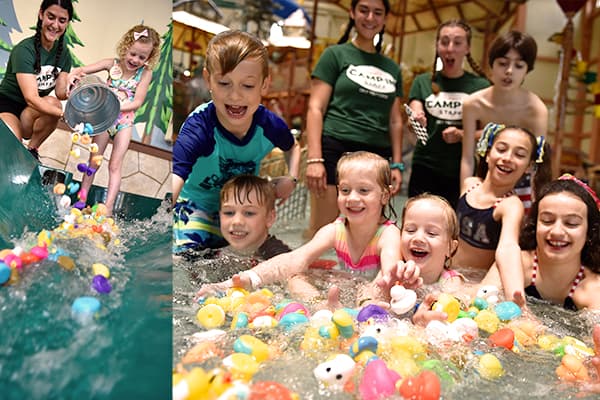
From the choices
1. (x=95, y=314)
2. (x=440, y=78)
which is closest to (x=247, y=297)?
(x=95, y=314)

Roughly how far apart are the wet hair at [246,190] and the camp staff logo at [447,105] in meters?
0.88

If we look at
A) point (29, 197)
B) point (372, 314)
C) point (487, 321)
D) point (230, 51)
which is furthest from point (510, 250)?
point (29, 197)

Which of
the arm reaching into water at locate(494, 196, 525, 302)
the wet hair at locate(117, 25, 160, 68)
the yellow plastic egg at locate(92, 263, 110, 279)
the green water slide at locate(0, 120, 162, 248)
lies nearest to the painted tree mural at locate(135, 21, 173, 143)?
the wet hair at locate(117, 25, 160, 68)

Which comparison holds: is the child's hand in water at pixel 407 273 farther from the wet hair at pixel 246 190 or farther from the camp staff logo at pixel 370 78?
the camp staff logo at pixel 370 78

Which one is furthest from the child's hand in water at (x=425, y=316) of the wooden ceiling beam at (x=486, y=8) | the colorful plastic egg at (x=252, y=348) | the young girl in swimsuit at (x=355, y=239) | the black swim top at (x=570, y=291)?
the wooden ceiling beam at (x=486, y=8)

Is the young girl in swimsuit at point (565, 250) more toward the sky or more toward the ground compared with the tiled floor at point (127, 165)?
more toward the ground

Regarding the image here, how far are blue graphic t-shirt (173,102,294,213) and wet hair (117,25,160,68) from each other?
2.72ft

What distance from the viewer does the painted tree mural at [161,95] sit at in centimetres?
95

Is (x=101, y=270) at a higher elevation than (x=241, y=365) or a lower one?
higher

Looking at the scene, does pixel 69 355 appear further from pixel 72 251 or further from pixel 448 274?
pixel 448 274

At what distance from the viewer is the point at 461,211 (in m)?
2.08

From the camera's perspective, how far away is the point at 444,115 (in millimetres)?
2350

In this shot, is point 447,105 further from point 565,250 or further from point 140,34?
point 140,34

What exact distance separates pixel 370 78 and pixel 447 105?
1.19 feet
